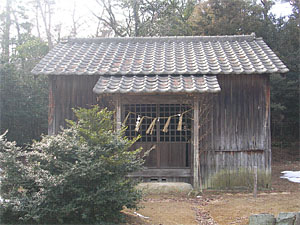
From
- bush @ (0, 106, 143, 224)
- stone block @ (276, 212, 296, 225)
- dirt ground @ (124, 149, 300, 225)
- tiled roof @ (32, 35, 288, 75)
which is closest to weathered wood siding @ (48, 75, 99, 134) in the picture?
tiled roof @ (32, 35, 288, 75)

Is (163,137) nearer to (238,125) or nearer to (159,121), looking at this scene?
(159,121)

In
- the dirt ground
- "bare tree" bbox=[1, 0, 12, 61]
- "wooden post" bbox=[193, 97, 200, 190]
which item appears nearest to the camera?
the dirt ground

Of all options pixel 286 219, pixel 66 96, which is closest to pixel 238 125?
pixel 286 219

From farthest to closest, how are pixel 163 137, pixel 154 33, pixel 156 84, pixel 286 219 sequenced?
pixel 154 33 < pixel 163 137 < pixel 156 84 < pixel 286 219

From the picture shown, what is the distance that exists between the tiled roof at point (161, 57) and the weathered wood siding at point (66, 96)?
18.9 inches

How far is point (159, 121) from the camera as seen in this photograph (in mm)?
11344

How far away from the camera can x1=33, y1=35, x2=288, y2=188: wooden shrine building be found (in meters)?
10.6

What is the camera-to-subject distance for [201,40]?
13430 millimetres

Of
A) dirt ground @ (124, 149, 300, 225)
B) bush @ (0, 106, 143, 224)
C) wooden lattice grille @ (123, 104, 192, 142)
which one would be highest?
wooden lattice grille @ (123, 104, 192, 142)

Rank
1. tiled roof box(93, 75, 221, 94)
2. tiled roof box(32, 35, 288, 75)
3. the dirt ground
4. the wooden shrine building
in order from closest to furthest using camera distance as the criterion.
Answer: the dirt ground < tiled roof box(93, 75, 221, 94) < the wooden shrine building < tiled roof box(32, 35, 288, 75)

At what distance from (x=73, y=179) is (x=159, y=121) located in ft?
17.4

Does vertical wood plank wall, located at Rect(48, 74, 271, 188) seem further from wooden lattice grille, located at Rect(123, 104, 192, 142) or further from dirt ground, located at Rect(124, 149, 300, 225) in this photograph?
wooden lattice grille, located at Rect(123, 104, 192, 142)

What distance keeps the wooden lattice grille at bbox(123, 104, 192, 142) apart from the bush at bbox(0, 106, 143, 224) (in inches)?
168

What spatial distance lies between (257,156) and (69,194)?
675 cm
